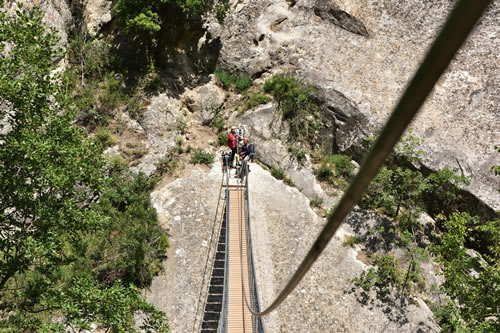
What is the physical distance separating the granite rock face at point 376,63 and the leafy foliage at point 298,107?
539mm

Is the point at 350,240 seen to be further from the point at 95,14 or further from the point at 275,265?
the point at 95,14

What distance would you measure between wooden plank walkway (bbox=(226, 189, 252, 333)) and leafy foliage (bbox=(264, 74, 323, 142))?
4500 millimetres

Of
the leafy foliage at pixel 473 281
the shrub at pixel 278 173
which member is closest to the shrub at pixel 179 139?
the shrub at pixel 278 173

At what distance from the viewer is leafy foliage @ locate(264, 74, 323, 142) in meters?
15.1

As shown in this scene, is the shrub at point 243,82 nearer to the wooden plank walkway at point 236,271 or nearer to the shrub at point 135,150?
the shrub at point 135,150

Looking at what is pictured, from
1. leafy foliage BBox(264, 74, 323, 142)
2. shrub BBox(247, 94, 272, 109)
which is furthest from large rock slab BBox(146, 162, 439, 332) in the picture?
shrub BBox(247, 94, 272, 109)

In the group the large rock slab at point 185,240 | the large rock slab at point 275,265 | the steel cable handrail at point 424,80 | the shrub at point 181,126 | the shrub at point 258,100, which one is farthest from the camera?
the shrub at point 258,100

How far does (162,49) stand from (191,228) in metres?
8.99

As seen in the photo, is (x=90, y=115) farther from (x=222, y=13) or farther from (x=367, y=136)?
(x=367, y=136)

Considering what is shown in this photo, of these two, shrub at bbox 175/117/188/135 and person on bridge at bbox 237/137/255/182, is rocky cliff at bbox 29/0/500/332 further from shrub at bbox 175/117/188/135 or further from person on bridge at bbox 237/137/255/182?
person on bridge at bbox 237/137/255/182

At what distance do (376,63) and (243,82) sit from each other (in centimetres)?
593

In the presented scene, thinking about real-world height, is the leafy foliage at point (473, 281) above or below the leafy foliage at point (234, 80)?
above

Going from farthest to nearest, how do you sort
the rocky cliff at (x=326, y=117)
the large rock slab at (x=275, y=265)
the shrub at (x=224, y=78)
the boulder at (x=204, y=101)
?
the shrub at (x=224, y=78) < the boulder at (x=204, y=101) < the rocky cliff at (x=326, y=117) < the large rock slab at (x=275, y=265)

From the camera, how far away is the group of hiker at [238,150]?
13.1 meters
